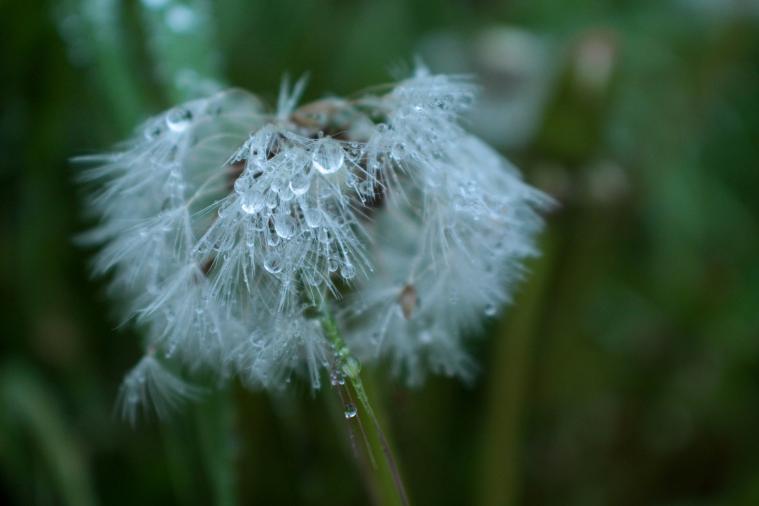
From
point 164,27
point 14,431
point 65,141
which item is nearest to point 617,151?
point 164,27

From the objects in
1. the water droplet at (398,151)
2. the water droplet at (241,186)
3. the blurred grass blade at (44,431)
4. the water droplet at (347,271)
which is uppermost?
the blurred grass blade at (44,431)

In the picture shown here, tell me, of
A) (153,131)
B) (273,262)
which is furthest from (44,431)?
(273,262)

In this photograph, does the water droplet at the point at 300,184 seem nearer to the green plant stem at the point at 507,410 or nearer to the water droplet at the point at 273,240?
the water droplet at the point at 273,240

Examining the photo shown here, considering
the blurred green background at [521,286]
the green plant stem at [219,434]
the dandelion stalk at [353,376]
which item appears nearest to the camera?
the dandelion stalk at [353,376]

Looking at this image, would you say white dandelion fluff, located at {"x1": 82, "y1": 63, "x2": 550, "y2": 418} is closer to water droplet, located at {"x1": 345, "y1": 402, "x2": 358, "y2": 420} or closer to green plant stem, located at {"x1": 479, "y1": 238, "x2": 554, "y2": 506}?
water droplet, located at {"x1": 345, "y1": 402, "x2": 358, "y2": 420}

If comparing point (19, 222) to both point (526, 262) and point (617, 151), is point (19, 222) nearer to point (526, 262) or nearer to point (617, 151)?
point (526, 262)

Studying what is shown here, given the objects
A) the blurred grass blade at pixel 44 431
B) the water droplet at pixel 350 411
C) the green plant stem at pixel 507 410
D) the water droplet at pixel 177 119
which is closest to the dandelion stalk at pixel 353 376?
the water droplet at pixel 350 411

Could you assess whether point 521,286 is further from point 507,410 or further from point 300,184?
point 300,184
